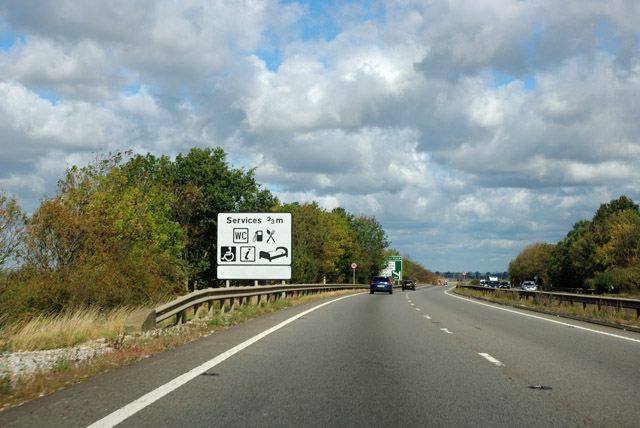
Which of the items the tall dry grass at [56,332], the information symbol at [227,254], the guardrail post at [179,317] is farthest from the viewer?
the information symbol at [227,254]

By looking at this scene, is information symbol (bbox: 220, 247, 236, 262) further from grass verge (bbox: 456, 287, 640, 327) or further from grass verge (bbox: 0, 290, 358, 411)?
grass verge (bbox: 456, 287, 640, 327)

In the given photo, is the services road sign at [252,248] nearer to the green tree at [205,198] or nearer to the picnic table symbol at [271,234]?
the picnic table symbol at [271,234]

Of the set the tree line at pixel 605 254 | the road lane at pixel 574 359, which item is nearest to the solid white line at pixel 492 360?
the road lane at pixel 574 359

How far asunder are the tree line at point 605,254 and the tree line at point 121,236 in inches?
1274

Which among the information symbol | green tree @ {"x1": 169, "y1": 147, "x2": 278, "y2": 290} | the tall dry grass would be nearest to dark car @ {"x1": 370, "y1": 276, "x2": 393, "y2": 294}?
green tree @ {"x1": 169, "y1": 147, "x2": 278, "y2": 290}

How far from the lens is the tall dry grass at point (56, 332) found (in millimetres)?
11188

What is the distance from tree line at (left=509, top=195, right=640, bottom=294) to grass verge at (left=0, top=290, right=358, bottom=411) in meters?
44.5

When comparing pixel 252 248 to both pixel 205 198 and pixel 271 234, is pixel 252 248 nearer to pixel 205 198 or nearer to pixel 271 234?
pixel 271 234

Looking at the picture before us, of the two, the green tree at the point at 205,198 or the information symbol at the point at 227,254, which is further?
the green tree at the point at 205,198

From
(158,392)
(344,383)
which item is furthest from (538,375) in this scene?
(158,392)

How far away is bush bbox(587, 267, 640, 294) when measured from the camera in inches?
1988

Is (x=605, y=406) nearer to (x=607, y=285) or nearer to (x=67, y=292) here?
(x=67, y=292)

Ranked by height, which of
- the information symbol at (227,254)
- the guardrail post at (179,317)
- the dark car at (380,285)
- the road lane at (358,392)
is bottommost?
the road lane at (358,392)

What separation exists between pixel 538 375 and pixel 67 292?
40.7ft
